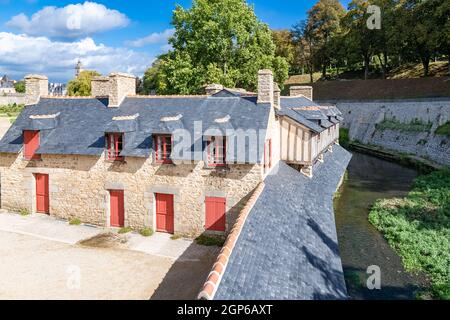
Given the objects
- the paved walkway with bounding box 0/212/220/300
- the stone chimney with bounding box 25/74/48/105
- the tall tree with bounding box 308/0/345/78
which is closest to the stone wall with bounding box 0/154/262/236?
the paved walkway with bounding box 0/212/220/300

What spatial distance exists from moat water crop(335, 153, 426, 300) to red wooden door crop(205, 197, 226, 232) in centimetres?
433

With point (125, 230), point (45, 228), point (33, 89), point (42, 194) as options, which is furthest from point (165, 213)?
point (33, 89)

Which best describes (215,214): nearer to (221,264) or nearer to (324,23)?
(221,264)

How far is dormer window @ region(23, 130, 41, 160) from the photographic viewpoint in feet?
49.3

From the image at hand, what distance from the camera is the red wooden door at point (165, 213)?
13.5m

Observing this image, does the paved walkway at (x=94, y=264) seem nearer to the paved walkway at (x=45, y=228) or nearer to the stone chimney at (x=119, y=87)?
the paved walkway at (x=45, y=228)

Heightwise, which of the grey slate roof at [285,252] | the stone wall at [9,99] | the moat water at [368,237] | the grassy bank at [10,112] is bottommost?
the moat water at [368,237]

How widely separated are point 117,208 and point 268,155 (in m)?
6.00

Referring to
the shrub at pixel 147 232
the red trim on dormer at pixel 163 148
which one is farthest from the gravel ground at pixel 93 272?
the red trim on dormer at pixel 163 148

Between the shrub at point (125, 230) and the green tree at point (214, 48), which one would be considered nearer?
the shrub at point (125, 230)

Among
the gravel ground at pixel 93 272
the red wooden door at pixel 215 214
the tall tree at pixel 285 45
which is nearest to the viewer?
the gravel ground at pixel 93 272

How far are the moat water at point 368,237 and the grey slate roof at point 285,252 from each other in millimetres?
1746

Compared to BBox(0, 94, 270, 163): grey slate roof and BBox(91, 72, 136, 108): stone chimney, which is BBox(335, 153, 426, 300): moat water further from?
BBox(91, 72, 136, 108): stone chimney
